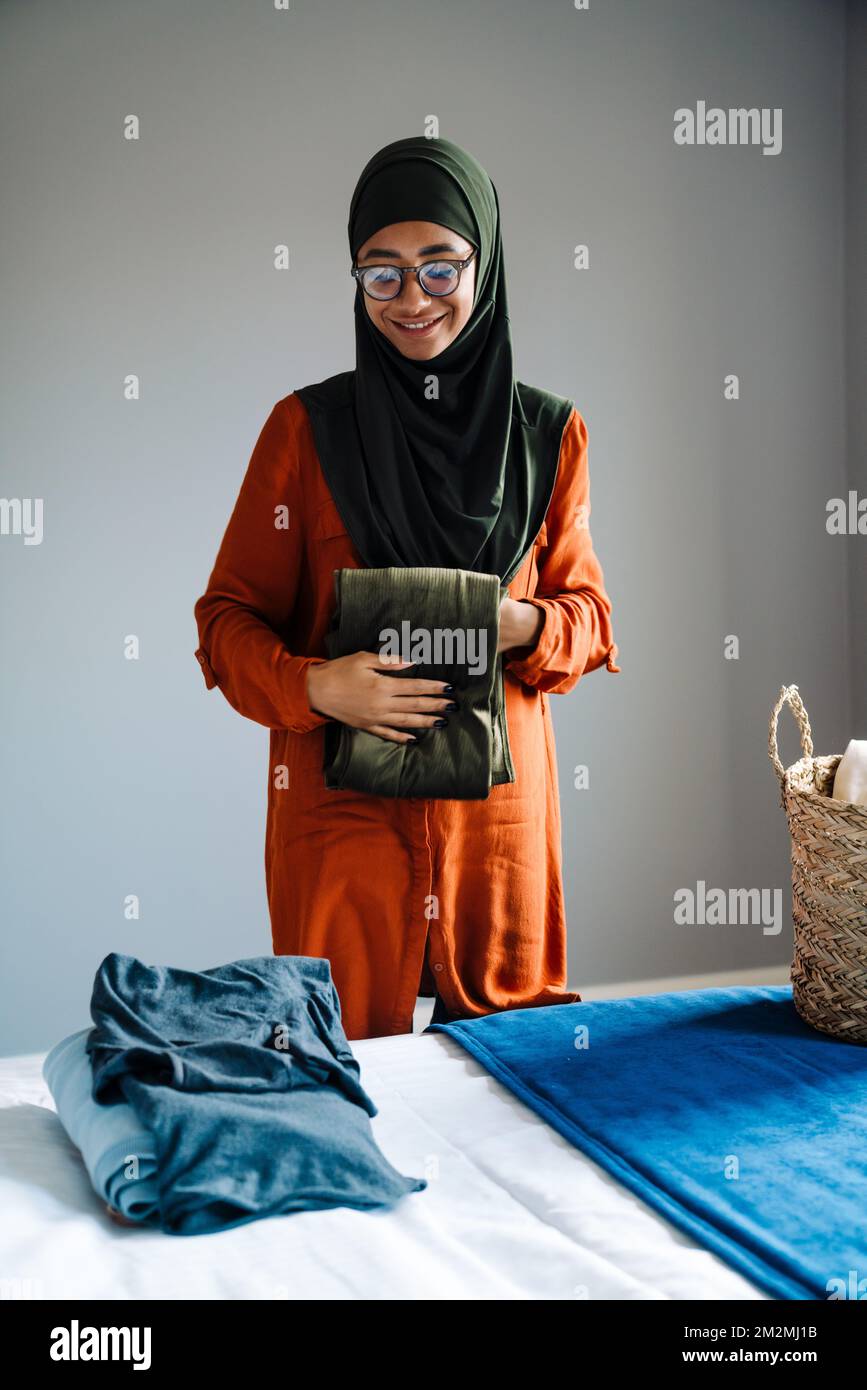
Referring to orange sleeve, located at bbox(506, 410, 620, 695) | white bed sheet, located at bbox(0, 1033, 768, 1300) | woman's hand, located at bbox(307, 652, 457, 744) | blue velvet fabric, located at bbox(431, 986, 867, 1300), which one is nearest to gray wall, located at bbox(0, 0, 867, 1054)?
orange sleeve, located at bbox(506, 410, 620, 695)

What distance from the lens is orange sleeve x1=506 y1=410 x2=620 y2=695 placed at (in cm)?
156

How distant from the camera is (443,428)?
1610 millimetres

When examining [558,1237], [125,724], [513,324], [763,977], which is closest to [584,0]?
[513,324]

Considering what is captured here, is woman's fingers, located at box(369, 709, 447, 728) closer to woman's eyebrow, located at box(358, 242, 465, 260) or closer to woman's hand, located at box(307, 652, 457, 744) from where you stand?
woman's hand, located at box(307, 652, 457, 744)

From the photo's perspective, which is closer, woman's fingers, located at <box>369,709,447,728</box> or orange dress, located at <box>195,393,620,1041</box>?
woman's fingers, located at <box>369,709,447,728</box>

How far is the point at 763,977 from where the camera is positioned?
3.21 m

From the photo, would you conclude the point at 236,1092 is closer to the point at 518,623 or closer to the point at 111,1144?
the point at 111,1144

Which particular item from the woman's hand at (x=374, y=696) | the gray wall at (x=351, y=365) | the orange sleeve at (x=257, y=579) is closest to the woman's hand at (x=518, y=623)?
the woman's hand at (x=374, y=696)

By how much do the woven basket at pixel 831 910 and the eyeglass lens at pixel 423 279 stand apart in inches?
25.7

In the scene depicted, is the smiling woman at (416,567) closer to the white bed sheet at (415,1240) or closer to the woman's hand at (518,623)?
the woman's hand at (518,623)

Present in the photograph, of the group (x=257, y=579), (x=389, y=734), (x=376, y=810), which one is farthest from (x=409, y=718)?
(x=257, y=579)

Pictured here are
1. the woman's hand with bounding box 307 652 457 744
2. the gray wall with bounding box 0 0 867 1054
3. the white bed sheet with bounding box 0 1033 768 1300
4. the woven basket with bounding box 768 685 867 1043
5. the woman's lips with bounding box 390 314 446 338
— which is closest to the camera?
the white bed sheet with bounding box 0 1033 768 1300

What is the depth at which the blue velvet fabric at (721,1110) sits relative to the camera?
0.91m

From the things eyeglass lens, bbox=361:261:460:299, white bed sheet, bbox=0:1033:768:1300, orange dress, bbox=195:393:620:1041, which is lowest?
white bed sheet, bbox=0:1033:768:1300
